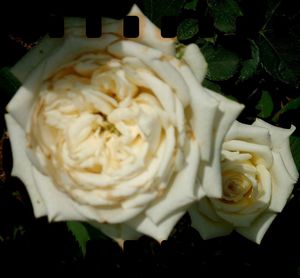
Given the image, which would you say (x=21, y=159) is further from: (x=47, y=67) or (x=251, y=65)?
(x=251, y=65)

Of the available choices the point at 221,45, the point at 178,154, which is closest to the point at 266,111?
the point at 221,45

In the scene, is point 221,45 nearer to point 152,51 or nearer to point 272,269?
point 152,51

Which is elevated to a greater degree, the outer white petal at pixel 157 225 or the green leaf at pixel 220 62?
the green leaf at pixel 220 62

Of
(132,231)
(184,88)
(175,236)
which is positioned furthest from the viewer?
(175,236)

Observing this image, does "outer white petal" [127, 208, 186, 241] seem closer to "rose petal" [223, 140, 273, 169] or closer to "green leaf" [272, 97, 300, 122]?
"rose petal" [223, 140, 273, 169]

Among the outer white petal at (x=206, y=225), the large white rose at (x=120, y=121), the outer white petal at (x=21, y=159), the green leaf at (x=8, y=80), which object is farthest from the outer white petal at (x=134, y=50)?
the outer white petal at (x=206, y=225)

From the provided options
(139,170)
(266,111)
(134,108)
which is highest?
(134,108)

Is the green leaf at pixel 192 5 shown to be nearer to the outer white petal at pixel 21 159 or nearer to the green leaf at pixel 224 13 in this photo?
the green leaf at pixel 224 13
